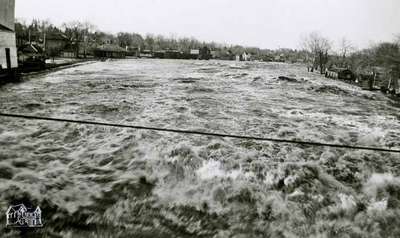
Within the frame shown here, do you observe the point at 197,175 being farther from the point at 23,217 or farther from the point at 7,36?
the point at 7,36

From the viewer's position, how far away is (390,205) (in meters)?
7.91

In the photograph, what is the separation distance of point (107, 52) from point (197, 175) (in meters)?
71.0

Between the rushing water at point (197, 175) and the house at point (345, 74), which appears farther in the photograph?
the house at point (345, 74)

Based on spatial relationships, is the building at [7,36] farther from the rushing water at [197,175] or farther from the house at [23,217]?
the house at [23,217]

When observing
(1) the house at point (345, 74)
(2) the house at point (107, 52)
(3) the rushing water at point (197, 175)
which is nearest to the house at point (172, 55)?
(2) the house at point (107, 52)

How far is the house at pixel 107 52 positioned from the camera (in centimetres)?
7250

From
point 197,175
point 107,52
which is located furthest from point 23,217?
point 107,52

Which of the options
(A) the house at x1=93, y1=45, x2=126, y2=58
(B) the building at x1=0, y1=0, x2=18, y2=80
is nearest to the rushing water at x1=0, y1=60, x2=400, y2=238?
(B) the building at x1=0, y1=0, x2=18, y2=80

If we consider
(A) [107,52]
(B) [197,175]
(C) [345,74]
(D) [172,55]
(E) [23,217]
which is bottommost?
(E) [23,217]

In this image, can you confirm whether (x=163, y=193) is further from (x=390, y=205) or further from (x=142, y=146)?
(x=390, y=205)

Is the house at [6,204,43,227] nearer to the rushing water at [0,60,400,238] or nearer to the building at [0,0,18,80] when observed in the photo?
the rushing water at [0,60,400,238]

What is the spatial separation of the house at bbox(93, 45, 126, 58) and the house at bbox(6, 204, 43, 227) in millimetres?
70266

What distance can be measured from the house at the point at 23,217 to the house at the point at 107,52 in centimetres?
7027

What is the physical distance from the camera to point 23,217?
21.9ft
